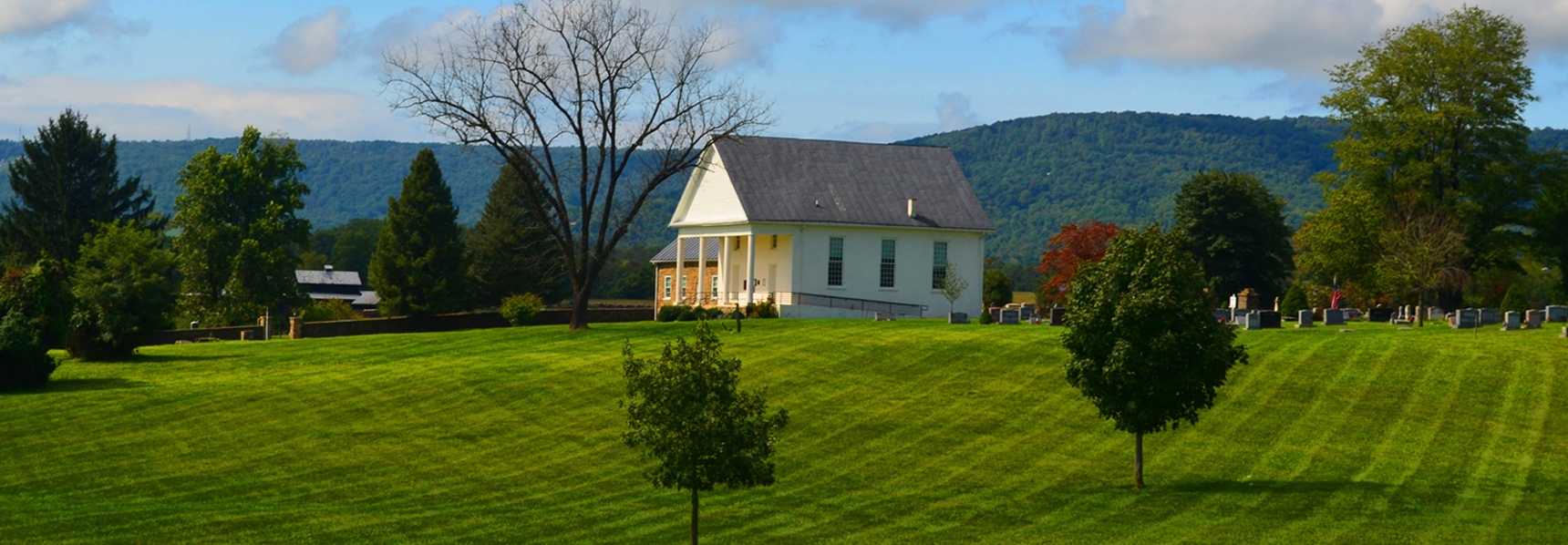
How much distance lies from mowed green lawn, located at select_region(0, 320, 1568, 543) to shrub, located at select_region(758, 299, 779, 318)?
13.3m

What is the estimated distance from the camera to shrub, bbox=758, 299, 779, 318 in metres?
50.4

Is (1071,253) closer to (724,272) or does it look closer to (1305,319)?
(724,272)

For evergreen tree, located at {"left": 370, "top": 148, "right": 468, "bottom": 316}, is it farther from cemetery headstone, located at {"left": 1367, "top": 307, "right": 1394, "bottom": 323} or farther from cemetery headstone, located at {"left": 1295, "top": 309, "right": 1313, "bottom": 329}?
cemetery headstone, located at {"left": 1367, "top": 307, "right": 1394, "bottom": 323}

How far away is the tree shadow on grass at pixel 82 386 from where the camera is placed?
99.7 feet

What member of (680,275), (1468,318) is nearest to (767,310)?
(680,275)

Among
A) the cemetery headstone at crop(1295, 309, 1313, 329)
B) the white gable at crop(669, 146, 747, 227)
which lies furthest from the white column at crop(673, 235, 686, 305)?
the cemetery headstone at crop(1295, 309, 1313, 329)

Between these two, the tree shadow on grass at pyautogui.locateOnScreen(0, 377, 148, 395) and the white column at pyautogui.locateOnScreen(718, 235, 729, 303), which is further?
the white column at pyautogui.locateOnScreen(718, 235, 729, 303)

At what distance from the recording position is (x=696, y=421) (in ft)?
49.8

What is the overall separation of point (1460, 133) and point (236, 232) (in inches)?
2284

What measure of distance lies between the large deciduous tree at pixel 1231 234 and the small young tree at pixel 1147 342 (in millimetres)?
48299

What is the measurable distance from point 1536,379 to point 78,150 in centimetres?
6794

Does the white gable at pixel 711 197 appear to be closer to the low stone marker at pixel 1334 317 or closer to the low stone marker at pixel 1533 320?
the low stone marker at pixel 1334 317

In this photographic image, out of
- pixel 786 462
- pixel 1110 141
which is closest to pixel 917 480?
pixel 786 462

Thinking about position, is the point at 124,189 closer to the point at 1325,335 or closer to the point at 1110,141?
the point at 1325,335
